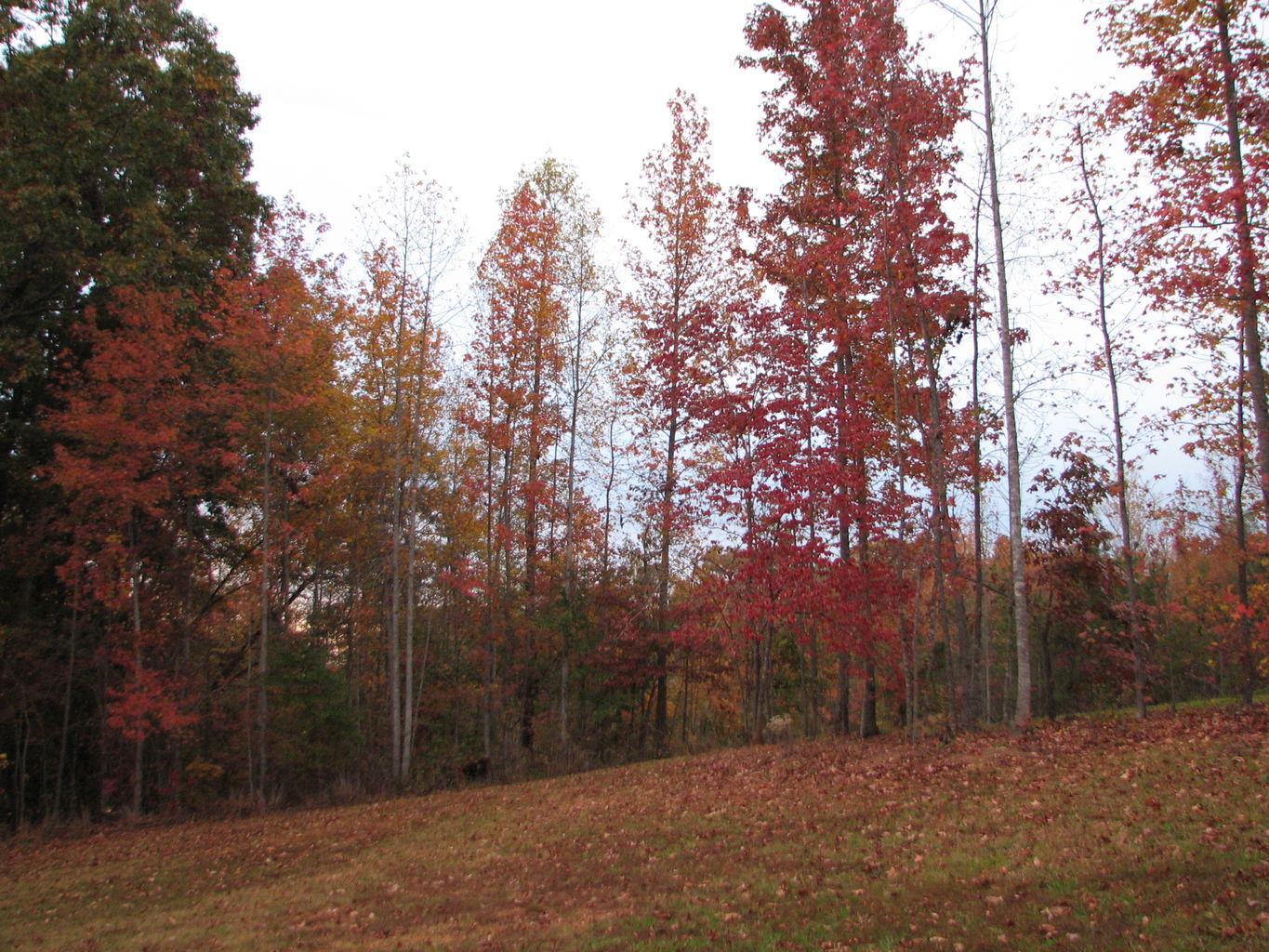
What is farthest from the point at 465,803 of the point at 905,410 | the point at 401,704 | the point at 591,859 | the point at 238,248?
the point at 238,248

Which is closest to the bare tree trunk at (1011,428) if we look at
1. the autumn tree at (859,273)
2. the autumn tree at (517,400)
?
the autumn tree at (859,273)

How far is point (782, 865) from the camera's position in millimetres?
7637

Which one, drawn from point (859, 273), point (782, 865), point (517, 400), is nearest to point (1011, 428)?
point (859, 273)

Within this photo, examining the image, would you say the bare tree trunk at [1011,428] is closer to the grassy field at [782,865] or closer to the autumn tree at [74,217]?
the grassy field at [782,865]

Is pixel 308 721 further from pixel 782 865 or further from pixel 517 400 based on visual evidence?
pixel 782 865

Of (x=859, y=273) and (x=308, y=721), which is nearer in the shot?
(x=859, y=273)

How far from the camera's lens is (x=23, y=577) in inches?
695

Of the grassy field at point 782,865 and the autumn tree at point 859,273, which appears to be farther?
the autumn tree at point 859,273

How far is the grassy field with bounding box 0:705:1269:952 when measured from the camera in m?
5.57

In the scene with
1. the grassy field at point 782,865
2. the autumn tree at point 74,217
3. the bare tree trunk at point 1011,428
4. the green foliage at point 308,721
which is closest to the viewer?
the grassy field at point 782,865

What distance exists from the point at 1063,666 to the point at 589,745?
66.6 ft

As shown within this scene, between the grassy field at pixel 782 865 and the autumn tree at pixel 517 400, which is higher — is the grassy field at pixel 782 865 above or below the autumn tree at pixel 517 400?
below

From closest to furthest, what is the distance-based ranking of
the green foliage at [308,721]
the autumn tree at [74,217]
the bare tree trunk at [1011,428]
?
the bare tree trunk at [1011,428]
the autumn tree at [74,217]
the green foliage at [308,721]

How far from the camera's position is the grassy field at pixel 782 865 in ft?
18.3
